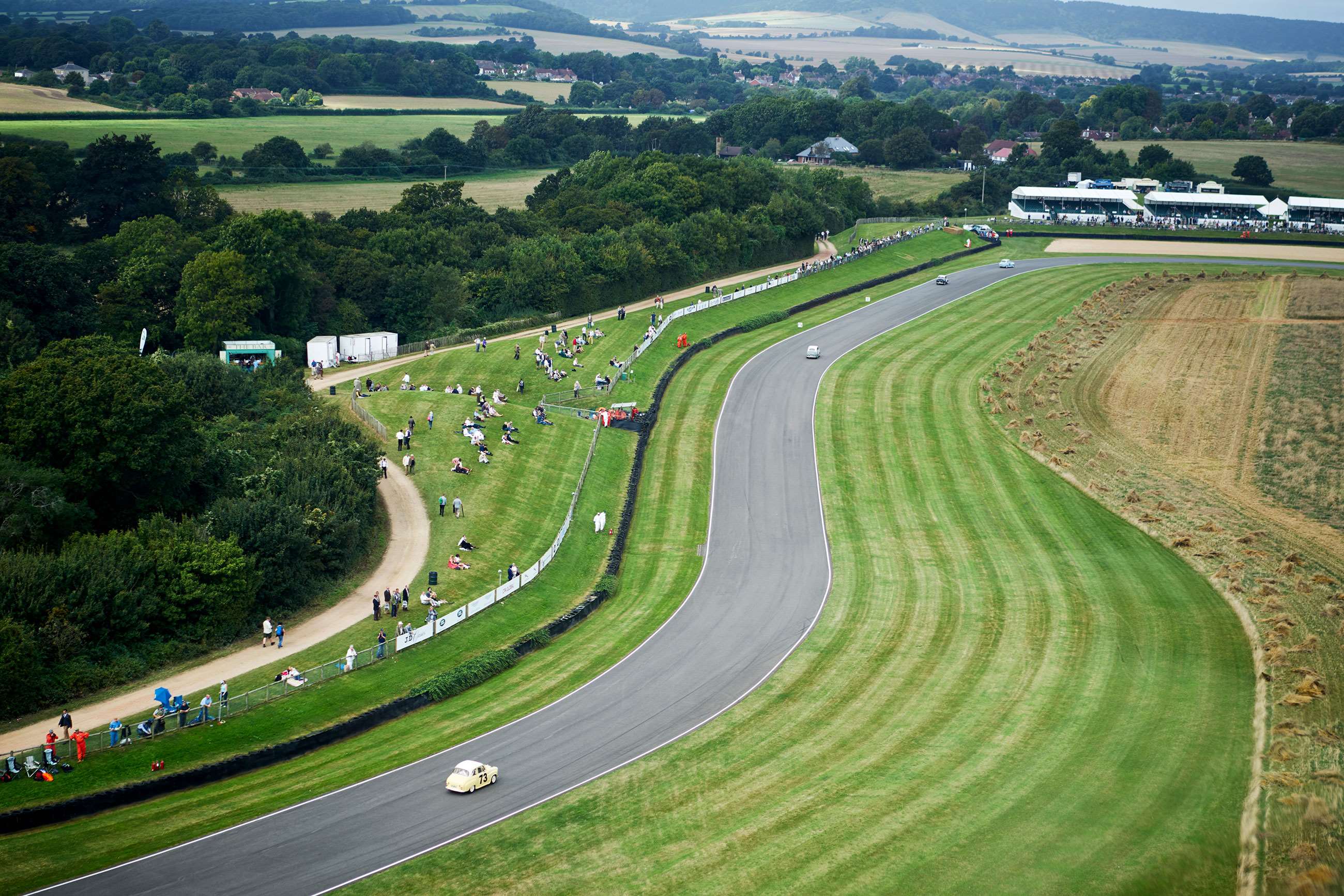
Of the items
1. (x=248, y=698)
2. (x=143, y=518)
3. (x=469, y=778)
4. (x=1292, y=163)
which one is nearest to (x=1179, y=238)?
(x=1292, y=163)

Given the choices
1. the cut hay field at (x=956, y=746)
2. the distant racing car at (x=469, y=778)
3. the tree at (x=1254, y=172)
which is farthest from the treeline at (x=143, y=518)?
the tree at (x=1254, y=172)

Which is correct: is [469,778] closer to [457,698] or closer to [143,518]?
[457,698]

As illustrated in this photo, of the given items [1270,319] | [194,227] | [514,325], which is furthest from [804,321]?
[194,227]

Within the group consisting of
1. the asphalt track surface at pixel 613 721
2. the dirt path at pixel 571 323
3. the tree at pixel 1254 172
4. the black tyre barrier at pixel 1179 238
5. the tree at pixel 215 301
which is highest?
the tree at pixel 1254 172

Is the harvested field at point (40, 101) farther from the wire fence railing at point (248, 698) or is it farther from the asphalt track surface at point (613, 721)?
the wire fence railing at point (248, 698)

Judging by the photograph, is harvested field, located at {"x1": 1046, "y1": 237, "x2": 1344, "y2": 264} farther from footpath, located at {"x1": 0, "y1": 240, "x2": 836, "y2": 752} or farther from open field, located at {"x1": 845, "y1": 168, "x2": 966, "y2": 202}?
footpath, located at {"x1": 0, "y1": 240, "x2": 836, "y2": 752}
